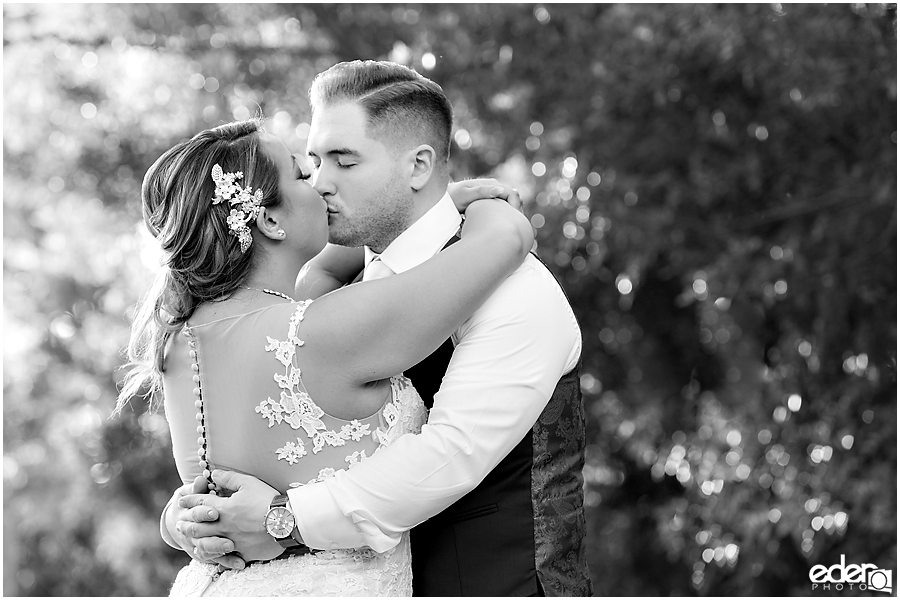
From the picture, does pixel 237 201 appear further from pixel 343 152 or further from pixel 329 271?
pixel 329 271

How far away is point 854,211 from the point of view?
6.37 metres

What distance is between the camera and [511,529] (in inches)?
99.2

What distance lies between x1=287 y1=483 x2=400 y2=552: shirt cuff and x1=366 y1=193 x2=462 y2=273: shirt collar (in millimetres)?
788

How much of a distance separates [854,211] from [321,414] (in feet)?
16.7

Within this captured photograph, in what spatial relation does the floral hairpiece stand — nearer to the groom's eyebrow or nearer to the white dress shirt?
the groom's eyebrow

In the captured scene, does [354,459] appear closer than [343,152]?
Yes

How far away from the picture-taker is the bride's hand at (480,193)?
283 centimetres

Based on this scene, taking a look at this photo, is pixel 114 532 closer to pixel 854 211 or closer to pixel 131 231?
pixel 131 231

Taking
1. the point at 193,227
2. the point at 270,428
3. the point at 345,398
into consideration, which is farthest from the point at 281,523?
the point at 193,227

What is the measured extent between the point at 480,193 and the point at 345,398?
827 millimetres

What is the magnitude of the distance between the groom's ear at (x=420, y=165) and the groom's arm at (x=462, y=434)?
475mm

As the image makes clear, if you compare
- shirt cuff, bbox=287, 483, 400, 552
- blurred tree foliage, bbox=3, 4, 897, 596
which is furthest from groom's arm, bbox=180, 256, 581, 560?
blurred tree foliage, bbox=3, 4, 897, 596

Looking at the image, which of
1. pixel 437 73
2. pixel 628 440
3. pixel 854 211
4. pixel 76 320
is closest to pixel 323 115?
pixel 437 73

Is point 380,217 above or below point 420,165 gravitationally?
below
